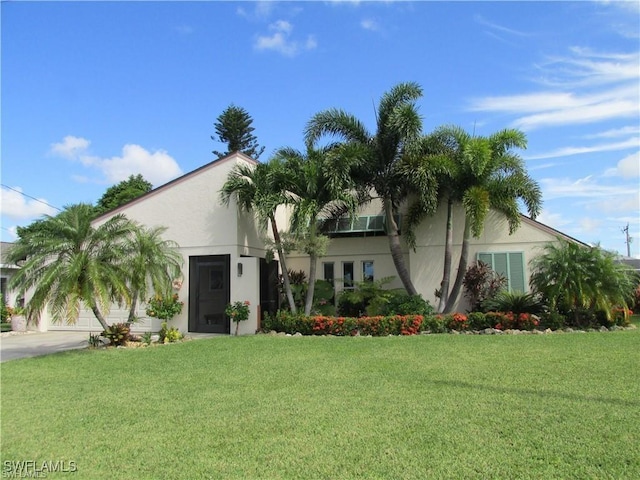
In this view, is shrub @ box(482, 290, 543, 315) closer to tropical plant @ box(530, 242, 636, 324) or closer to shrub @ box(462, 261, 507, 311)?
tropical plant @ box(530, 242, 636, 324)

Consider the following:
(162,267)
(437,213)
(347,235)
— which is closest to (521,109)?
(437,213)

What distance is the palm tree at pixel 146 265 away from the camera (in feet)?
39.5

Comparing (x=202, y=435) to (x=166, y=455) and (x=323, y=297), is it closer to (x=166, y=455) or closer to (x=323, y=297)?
(x=166, y=455)

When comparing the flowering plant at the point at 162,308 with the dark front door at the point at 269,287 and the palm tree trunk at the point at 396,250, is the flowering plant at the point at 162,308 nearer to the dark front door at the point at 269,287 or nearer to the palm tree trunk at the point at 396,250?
the dark front door at the point at 269,287

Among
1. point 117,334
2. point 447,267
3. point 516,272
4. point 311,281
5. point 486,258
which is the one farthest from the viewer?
point 486,258

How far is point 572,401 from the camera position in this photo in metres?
5.80

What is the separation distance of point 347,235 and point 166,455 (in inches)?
547

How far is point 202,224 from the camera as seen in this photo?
15.7 metres

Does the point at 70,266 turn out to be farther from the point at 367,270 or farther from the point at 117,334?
the point at 367,270

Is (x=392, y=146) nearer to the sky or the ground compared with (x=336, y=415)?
nearer to the sky

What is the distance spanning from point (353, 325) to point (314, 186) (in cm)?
435

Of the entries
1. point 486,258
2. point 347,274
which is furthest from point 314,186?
point 486,258

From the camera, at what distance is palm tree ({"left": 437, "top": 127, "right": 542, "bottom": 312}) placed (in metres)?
14.2

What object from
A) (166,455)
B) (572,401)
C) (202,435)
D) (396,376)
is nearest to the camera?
(166,455)
